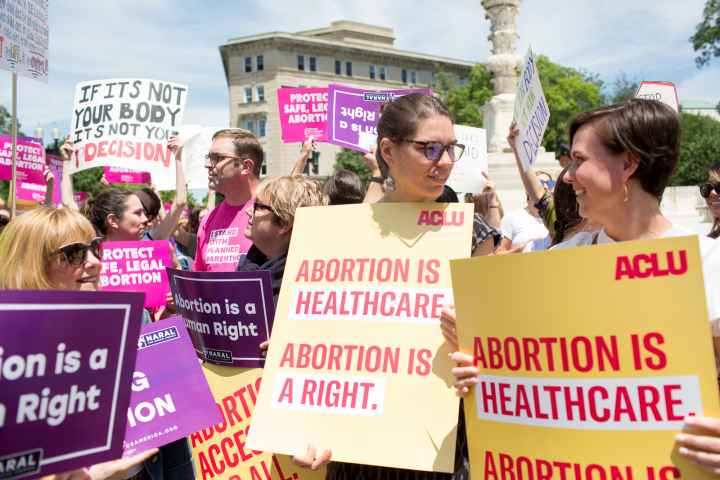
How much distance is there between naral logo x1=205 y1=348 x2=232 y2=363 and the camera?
2980mm

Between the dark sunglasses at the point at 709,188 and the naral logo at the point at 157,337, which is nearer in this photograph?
the naral logo at the point at 157,337

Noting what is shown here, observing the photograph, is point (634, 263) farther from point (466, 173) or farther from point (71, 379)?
point (466, 173)

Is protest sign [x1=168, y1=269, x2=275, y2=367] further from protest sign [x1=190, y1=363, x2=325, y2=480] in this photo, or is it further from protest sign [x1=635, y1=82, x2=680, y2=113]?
protest sign [x1=635, y1=82, x2=680, y2=113]

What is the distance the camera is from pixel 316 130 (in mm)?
8633

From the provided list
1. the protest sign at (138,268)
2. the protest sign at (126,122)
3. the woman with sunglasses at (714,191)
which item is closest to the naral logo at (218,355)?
the protest sign at (138,268)

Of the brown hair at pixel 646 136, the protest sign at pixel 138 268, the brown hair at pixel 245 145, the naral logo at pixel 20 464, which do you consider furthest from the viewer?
the protest sign at pixel 138 268

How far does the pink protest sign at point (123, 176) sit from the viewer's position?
9094mm

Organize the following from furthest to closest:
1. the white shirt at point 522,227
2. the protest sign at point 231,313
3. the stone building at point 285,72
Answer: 1. the stone building at point 285,72
2. the white shirt at point 522,227
3. the protest sign at point 231,313

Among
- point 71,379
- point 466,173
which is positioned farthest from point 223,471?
point 466,173

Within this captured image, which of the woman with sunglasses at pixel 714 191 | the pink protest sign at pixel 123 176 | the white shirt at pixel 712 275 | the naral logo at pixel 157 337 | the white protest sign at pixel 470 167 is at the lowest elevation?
the naral logo at pixel 157 337

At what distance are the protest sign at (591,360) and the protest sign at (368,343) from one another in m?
0.30

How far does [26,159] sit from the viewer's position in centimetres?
1059

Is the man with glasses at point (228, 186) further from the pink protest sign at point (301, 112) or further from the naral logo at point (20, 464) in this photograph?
the pink protest sign at point (301, 112)

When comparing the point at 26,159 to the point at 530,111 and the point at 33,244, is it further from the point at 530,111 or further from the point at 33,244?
the point at 33,244
